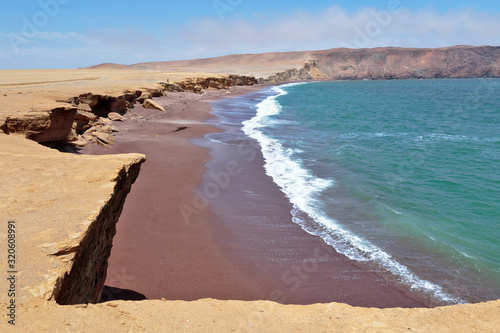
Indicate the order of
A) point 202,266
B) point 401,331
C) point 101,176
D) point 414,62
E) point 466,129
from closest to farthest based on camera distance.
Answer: point 401,331, point 101,176, point 202,266, point 466,129, point 414,62

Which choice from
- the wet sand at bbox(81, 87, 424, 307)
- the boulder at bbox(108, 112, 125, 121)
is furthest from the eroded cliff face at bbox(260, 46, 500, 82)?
the wet sand at bbox(81, 87, 424, 307)

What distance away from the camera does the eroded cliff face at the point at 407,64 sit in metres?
168

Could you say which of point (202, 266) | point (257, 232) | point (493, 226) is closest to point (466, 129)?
point (493, 226)

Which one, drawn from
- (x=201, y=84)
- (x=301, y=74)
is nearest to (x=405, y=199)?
(x=201, y=84)

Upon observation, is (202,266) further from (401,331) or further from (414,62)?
(414,62)

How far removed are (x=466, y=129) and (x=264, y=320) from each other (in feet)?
87.8

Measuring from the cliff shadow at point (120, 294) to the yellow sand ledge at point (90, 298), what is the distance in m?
1.23

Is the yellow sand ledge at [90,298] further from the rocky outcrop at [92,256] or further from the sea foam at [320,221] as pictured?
the sea foam at [320,221]

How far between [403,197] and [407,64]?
A: 613 feet

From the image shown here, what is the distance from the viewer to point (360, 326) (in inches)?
151

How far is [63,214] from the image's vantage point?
4.36 m

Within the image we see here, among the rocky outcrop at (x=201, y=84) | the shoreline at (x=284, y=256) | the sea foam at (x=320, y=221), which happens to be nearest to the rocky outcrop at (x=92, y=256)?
the shoreline at (x=284, y=256)

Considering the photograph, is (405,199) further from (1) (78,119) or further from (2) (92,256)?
(1) (78,119)

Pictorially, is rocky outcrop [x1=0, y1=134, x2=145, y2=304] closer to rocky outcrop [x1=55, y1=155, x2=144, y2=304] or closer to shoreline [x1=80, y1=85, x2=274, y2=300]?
rocky outcrop [x1=55, y1=155, x2=144, y2=304]
